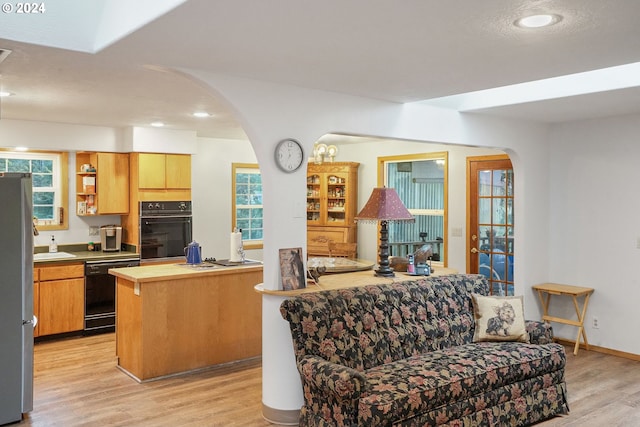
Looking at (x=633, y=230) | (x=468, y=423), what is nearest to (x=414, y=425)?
(x=468, y=423)

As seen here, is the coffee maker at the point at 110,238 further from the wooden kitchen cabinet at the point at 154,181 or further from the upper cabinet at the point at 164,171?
the upper cabinet at the point at 164,171

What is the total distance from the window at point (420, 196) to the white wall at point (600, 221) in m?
1.49

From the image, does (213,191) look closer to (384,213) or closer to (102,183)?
(102,183)

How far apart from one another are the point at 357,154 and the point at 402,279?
394 centimetres

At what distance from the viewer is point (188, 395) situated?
4457mm

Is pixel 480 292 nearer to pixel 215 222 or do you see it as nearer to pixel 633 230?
pixel 633 230

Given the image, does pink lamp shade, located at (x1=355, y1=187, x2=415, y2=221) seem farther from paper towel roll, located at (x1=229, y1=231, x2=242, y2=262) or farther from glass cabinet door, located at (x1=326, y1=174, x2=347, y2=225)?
glass cabinet door, located at (x1=326, y1=174, x2=347, y2=225)

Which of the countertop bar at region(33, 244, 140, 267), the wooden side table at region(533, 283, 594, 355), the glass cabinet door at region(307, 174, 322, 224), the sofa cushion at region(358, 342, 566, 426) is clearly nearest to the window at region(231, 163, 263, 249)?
the glass cabinet door at region(307, 174, 322, 224)

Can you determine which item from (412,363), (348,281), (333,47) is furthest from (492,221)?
(333,47)

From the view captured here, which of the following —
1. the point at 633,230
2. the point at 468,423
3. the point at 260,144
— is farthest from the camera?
the point at 633,230

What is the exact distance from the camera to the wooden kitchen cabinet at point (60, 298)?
19.9 feet

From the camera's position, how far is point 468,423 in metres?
3.55

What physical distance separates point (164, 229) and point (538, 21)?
5300mm

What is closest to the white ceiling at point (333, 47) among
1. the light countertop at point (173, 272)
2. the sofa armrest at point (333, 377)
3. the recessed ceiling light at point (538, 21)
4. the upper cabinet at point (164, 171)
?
the recessed ceiling light at point (538, 21)
